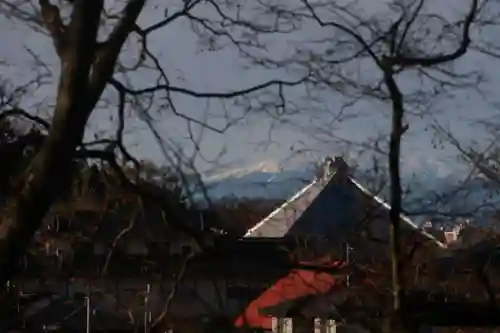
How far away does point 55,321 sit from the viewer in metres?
6.59

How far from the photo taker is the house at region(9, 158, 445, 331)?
5852 mm

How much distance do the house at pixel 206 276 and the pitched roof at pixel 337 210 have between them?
30 centimetres

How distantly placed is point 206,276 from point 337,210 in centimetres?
458

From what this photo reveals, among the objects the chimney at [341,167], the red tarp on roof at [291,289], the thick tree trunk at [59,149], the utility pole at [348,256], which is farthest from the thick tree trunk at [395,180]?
the thick tree trunk at [59,149]

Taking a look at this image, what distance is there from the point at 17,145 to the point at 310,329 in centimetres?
389

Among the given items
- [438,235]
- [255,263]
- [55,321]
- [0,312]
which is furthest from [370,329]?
[0,312]

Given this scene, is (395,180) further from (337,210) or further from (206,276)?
(337,210)

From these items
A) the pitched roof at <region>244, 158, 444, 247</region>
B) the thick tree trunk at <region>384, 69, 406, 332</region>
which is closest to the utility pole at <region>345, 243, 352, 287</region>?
the pitched roof at <region>244, 158, 444, 247</region>

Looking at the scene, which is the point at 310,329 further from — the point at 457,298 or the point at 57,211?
the point at 57,211

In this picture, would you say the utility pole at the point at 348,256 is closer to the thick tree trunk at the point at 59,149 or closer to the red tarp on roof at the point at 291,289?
the red tarp on roof at the point at 291,289

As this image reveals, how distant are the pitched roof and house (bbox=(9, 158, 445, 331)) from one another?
0.30 m

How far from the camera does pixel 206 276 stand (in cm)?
589

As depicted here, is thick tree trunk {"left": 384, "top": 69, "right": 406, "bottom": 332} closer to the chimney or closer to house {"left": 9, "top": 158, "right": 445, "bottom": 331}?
house {"left": 9, "top": 158, "right": 445, "bottom": 331}

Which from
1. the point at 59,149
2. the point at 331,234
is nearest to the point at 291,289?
the point at 331,234
